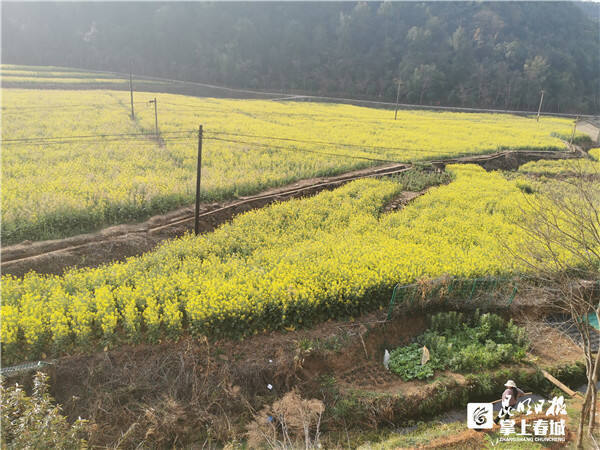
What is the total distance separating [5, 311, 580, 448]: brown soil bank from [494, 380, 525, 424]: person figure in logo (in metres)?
0.71

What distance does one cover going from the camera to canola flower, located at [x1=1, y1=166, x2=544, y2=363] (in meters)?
8.78

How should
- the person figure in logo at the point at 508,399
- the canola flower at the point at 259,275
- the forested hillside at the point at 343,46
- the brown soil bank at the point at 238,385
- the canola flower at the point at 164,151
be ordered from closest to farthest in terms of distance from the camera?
1. the brown soil bank at the point at 238,385
2. the person figure in logo at the point at 508,399
3. the canola flower at the point at 259,275
4. the canola flower at the point at 164,151
5. the forested hillside at the point at 343,46

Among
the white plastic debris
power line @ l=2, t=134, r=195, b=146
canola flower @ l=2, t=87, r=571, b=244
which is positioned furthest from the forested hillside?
the white plastic debris

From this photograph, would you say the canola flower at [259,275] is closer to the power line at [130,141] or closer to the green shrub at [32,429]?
the green shrub at [32,429]

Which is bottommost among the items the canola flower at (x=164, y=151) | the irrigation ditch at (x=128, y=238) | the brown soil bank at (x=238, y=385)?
the brown soil bank at (x=238, y=385)

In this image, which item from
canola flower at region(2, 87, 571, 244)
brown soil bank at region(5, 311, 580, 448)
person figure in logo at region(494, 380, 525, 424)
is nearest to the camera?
brown soil bank at region(5, 311, 580, 448)

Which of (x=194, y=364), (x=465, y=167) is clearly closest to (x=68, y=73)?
(x=465, y=167)

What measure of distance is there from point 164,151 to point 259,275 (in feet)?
46.4

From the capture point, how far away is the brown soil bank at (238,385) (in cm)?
752

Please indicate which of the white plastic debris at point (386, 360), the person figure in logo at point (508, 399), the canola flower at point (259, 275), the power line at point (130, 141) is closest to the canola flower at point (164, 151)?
the power line at point (130, 141)

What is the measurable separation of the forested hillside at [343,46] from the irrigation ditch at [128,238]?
5351 cm

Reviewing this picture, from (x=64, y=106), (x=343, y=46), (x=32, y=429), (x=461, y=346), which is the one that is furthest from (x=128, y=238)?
(x=343, y=46)

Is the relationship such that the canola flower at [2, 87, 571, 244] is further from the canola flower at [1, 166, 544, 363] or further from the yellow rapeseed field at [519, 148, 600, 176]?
the yellow rapeseed field at [519, 148, 600, 176]

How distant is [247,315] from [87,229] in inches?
318
